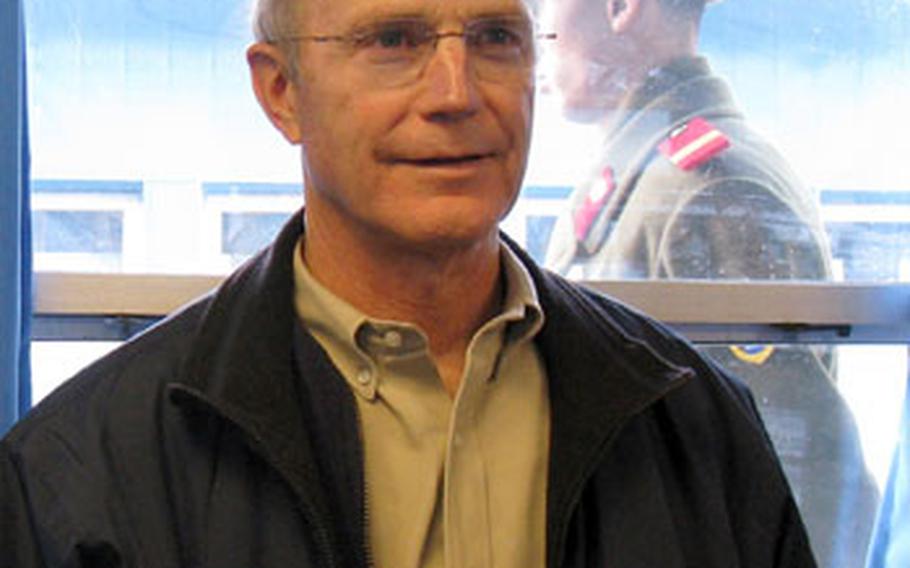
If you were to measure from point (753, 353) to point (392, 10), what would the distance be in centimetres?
124

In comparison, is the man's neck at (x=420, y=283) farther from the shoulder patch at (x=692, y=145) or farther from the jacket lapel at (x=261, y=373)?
the shoulder patch at (x=692, y=145)

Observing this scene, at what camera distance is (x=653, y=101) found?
2.15 meters

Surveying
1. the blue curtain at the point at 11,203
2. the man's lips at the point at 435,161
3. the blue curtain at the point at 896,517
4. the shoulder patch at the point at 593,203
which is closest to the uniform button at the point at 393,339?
the man's lips at the point at 435,161

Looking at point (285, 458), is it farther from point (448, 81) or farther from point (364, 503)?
point (448, 81)

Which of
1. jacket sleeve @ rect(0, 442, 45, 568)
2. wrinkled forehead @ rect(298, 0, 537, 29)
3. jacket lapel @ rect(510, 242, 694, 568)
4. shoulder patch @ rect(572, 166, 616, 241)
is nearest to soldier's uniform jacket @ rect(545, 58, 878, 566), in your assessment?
shoulder patch @ rect(572, 166, 616, 241)

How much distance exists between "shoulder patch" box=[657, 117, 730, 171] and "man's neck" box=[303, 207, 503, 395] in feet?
3.03

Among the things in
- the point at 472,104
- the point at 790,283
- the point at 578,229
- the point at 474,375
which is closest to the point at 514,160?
the point at 472,104

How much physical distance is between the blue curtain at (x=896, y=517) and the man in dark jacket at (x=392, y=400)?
83cm

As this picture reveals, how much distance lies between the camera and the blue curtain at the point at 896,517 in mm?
2061

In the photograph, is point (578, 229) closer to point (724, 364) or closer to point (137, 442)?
point (724, 364)

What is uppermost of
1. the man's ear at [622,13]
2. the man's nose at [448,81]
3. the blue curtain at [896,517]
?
the man's ear at [622,13]

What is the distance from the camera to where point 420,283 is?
125cm

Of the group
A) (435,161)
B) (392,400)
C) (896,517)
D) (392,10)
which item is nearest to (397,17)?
(392,10)

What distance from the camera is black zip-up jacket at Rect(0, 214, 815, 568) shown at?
A: 3.68 ft
